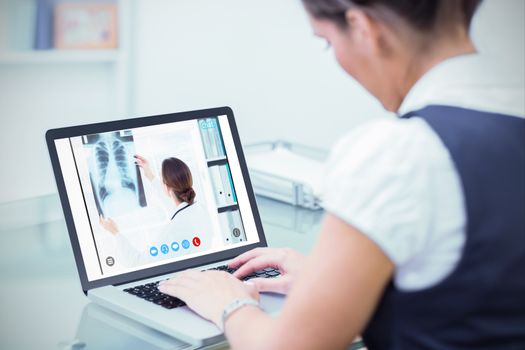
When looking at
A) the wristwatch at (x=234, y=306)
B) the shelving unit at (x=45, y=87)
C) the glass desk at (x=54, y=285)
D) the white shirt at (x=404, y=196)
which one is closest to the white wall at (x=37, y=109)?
the shelving unit at (x=45, y=87)

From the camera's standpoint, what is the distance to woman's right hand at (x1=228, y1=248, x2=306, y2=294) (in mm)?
1203

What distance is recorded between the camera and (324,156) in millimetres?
2004

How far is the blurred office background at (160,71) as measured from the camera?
2.53 metres

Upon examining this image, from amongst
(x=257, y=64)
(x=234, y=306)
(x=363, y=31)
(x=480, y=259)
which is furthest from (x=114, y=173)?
(x=257, y=64)

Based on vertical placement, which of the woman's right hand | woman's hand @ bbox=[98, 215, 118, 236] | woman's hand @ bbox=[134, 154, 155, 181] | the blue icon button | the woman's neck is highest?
the woman's neck

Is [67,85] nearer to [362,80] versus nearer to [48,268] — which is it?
[48,268]

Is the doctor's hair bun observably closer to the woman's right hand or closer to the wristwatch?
the woman's right hand

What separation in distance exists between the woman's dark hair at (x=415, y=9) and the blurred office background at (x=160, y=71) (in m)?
1.50

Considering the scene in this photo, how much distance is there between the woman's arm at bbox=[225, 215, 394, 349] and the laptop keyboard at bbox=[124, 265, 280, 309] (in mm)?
315

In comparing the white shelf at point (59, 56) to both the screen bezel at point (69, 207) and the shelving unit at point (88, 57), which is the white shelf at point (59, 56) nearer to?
the shelving unit at point (88, 57)

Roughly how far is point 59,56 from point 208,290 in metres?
1.93

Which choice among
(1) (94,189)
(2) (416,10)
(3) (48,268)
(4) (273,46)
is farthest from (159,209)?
(4) (273,46)

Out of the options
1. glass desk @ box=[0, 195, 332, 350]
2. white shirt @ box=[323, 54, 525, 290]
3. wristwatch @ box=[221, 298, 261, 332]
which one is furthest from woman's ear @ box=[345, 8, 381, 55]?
glass desk @ box=[0, 195, 332, 350]

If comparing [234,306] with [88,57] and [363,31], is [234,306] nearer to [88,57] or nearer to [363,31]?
[363,31]
